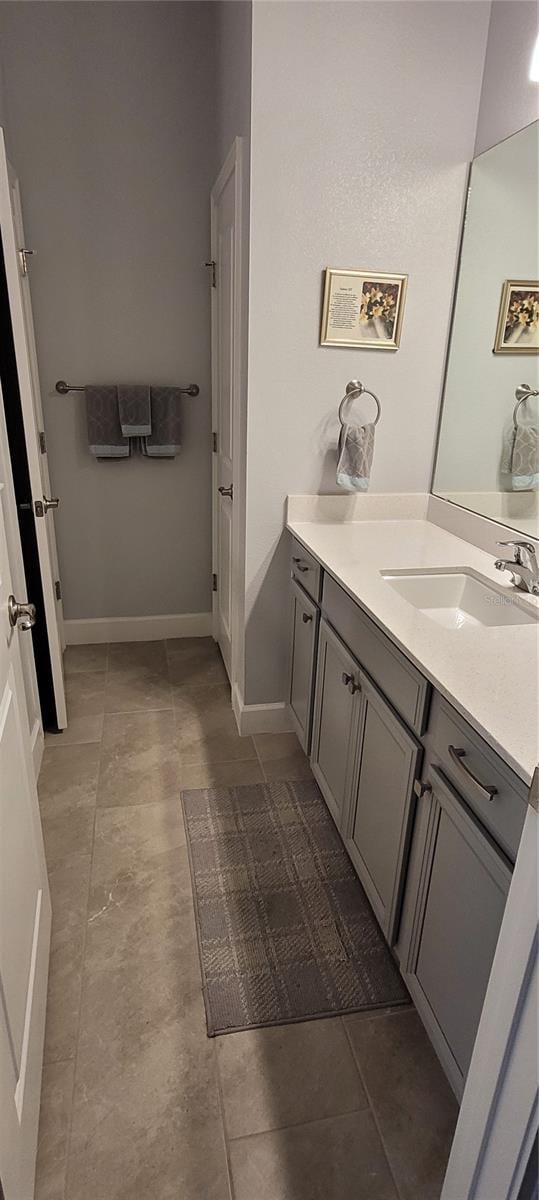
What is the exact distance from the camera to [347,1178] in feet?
4.05

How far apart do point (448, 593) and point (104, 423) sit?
1843mm

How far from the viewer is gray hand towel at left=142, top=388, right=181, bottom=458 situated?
119 inches

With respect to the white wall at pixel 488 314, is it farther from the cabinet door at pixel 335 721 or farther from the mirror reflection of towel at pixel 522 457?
the cabinet door at pixel 335 721

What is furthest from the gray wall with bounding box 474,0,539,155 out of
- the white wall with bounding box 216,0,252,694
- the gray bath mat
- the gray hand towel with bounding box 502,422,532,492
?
the gray bath mat

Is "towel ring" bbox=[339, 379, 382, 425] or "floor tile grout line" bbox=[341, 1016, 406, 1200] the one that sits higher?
"towel ring" bbox=[339, 379, 382, 425]

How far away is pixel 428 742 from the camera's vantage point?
4.35ft

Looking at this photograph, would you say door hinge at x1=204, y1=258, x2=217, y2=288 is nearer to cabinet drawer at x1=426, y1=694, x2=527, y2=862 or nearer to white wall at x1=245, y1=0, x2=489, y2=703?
white wall at x1=245, y1=0, x2=489, y2=703

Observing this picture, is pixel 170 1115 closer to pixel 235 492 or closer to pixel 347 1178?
pixel 347 1178

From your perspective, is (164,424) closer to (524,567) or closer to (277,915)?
(524,567)

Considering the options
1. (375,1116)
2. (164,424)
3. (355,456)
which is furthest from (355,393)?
(375,1116)

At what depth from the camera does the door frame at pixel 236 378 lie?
2.17 meters

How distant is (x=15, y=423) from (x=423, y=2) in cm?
173

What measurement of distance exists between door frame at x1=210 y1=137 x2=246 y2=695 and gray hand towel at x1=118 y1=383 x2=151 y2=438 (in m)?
0.32

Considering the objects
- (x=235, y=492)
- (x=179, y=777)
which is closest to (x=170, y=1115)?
(x=179, y=777)
